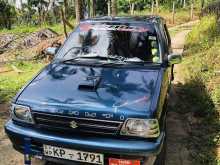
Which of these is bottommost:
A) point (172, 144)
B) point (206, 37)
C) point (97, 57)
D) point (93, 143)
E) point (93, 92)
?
point (172, 144)

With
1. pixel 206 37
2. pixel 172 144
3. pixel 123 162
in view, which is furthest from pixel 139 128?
pixel 206 37

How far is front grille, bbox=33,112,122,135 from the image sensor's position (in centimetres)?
404

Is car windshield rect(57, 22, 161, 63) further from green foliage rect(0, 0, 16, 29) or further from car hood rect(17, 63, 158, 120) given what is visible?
green foliage rect(0, 0, 16, 29)

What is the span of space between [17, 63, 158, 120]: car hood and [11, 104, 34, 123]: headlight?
0.23 feet

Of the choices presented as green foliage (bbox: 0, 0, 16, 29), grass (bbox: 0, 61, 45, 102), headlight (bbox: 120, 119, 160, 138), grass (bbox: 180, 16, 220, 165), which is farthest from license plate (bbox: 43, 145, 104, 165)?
green foliage (bbox: 0, 0, 16, 29)

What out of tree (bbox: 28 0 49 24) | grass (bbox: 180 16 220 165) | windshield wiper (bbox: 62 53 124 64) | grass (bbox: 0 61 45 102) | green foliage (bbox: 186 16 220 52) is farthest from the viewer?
tree (bbox: 28 0 49 24)

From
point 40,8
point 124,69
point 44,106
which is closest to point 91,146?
point 44,106

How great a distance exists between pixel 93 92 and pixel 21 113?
0.89 m

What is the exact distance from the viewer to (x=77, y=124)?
415 centimetres

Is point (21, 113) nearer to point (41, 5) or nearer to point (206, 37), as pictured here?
point (206, 37)

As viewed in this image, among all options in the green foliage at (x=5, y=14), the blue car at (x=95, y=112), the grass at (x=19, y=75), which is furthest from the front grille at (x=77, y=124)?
the green foliage at (x=5, y=14)

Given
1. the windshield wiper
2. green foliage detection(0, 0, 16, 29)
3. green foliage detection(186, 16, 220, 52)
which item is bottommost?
green foliage detection(0, 0, 16, 29)

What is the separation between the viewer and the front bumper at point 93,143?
391 cm

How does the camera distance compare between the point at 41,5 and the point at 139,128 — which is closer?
the point at 139,128
